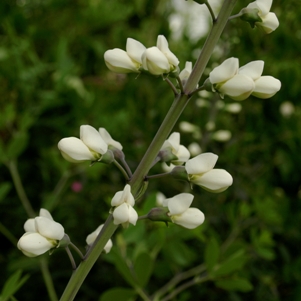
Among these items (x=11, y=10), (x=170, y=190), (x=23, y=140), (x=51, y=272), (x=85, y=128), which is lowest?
(x=51, y=272)

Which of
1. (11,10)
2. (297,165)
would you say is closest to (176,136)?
(297,165)

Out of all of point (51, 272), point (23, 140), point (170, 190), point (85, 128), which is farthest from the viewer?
point (170, 190)

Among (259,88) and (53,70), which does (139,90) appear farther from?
(259,88)

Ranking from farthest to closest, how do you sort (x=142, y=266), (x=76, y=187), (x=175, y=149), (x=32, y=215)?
(x=76, y=187), (x=32, y=215), (x=142, y=266), (x=175, y=149)

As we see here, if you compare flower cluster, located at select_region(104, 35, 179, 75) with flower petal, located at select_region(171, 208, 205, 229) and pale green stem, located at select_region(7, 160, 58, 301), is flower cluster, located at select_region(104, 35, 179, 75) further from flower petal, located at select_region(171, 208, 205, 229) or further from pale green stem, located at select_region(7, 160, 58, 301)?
pale green stem, located at select_region(7, 160, 58, 301)

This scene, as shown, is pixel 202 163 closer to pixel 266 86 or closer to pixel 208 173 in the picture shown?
pixel 208 173

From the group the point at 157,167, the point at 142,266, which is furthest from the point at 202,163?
the point at 157,167

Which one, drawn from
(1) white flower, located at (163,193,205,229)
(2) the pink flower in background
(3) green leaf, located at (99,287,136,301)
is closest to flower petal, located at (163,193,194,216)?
(1) white flower, located at (163,193,205,229)
